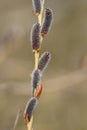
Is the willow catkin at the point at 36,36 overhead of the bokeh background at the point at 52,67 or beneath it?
overhead

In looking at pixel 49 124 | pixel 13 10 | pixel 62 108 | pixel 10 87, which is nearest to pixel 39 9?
pixel 10 87

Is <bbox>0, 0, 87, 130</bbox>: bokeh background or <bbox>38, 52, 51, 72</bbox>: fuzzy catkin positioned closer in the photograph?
<bbox>38, 52, 51, 72</bbox>: fuzzy catkin

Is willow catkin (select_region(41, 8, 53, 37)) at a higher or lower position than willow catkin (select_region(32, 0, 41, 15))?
lower

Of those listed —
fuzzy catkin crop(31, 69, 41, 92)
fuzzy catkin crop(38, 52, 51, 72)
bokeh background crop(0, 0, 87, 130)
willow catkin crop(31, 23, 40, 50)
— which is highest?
willow catkin crop(31, 23, 40, 50)

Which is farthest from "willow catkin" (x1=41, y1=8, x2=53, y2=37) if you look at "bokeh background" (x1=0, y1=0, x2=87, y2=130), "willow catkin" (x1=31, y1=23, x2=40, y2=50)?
"bokeh background" (x1=0, y1=0, x2=87, y2=130)

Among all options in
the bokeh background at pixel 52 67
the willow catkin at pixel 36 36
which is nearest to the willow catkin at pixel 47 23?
the willow catkin at pixel 36 36

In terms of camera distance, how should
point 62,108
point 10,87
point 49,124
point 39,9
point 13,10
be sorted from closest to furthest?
point 39,9, point 10,87, point 49,124, point 62,108, point 13,10

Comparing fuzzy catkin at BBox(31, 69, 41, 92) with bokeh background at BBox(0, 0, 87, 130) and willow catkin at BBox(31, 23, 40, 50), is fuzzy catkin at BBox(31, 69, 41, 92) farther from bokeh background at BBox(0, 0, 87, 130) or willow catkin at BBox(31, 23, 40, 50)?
bokeh background at BBox(0, 0, 87, 130)

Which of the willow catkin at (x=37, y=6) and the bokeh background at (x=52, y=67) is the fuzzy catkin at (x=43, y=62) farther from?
the bokeh background at (x=52, y=67)

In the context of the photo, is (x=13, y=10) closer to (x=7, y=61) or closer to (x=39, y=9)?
(x=7, y=61)
